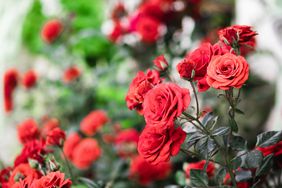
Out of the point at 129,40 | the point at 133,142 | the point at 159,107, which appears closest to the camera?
the point at 159,107

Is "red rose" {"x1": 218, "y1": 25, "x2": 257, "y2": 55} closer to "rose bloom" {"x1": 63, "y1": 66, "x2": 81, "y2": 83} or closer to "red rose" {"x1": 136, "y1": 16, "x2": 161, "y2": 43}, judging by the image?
"red rose" {"x1": 136, "y1": 16, "x2": 161, "y2": 43}

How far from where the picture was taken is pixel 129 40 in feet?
5.19

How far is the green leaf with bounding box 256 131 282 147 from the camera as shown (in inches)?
26.1

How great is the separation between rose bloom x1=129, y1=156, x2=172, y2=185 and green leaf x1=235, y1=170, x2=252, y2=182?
0.45m

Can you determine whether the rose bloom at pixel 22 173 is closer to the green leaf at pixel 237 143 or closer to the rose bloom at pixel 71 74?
the green leaf at pixel 237 143

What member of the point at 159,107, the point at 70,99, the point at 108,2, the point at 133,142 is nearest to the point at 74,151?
the point at 133,142

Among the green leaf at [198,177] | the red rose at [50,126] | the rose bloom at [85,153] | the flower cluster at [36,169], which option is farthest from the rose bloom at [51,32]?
the green leaf at [198,177]

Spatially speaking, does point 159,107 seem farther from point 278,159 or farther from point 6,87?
point 6,87

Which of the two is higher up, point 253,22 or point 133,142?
point 253,22

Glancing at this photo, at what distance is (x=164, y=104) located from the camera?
22.6 inches

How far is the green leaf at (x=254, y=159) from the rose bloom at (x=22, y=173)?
13.7 inches

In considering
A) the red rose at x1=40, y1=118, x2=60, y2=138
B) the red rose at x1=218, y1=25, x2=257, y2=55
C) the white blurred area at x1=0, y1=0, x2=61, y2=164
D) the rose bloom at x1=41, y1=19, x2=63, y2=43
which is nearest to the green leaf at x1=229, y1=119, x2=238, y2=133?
the red rose at x1=218, y1=25, x2=257, y2=55

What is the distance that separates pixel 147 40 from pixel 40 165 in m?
0.80

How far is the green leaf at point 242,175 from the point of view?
2.31 feet
